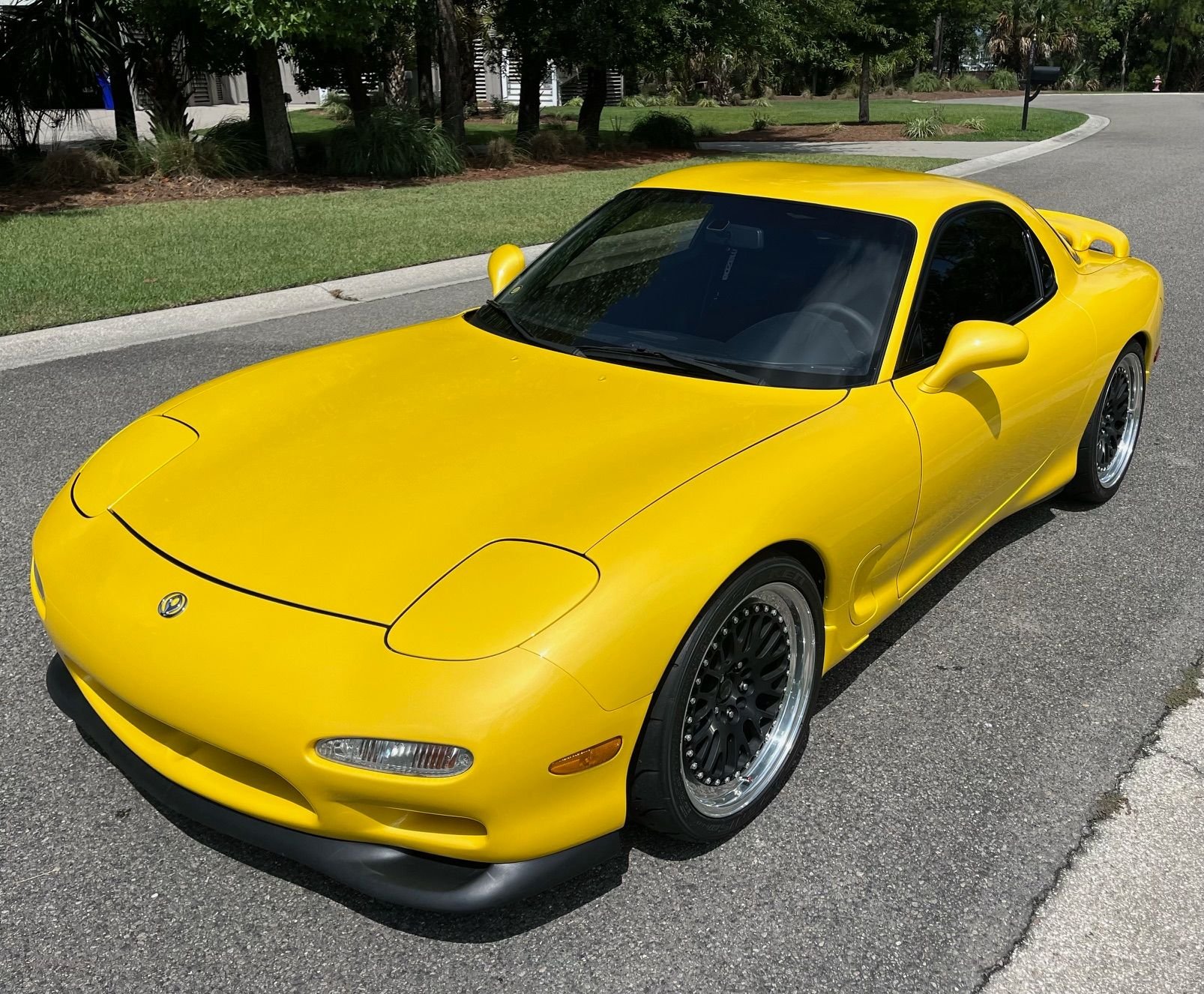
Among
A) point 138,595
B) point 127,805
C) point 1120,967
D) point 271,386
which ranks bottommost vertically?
point 1120,967

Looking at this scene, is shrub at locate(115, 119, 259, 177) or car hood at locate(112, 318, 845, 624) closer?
car hood at locate(112, 318, 845, 624)

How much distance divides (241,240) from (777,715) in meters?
9.17

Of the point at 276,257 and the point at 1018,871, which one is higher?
the point at 276,257

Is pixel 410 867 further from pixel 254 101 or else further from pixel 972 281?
pixel 254 101

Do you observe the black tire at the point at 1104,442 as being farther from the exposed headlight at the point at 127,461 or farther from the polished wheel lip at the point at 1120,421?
the exposed headlight at the point at 127,461

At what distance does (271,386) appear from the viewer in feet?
11.3

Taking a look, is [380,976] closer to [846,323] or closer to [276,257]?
[846,323]

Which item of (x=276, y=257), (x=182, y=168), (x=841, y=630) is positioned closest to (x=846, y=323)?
(x=841, y=630)

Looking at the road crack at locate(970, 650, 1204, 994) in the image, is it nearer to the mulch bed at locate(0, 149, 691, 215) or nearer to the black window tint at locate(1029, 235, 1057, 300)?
the black window tint at locate(1029, 235, 1057, 300)

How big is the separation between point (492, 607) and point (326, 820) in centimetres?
54

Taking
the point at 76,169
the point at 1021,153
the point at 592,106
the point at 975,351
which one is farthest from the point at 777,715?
the point at 1021,153

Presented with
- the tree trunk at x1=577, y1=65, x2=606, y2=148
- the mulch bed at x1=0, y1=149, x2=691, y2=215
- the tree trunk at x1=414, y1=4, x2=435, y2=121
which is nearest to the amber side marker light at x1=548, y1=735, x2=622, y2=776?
the mulch bed at x1=0, y1=149, x2=691, y2=215

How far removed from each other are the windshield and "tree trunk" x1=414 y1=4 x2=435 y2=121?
14748mm

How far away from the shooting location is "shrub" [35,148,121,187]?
13.9 meters
